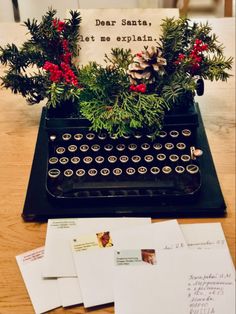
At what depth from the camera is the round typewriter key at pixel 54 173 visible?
0.91 m

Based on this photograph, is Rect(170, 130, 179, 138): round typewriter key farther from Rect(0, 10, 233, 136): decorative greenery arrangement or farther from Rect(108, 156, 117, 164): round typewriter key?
Rect(108, 156, 117, 164): round typewriter key

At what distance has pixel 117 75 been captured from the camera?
93 cm

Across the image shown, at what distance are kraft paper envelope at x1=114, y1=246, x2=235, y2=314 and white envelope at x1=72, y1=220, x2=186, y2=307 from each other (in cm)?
1

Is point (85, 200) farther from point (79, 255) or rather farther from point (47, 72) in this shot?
point (47, 72)

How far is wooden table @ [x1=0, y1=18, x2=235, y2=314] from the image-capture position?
2.65ft

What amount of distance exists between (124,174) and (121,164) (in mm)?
28

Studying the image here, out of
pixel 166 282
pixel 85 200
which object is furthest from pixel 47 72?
pixel 166 282

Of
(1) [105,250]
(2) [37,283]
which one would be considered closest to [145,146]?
(1) [105,250]

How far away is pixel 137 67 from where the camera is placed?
3.11 feet

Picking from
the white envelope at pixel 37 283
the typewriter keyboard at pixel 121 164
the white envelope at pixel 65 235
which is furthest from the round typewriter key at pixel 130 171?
the white envelope at pixel 37 283

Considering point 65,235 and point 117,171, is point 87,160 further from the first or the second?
point 65,235

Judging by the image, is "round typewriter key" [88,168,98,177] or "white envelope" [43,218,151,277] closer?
"white envelope" [43,218,151,277]

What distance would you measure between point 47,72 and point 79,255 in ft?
1.35

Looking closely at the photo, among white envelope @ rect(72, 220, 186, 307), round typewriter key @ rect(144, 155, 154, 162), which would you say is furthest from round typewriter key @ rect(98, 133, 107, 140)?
white envelope @ rect(72, 220, 186, 307)
